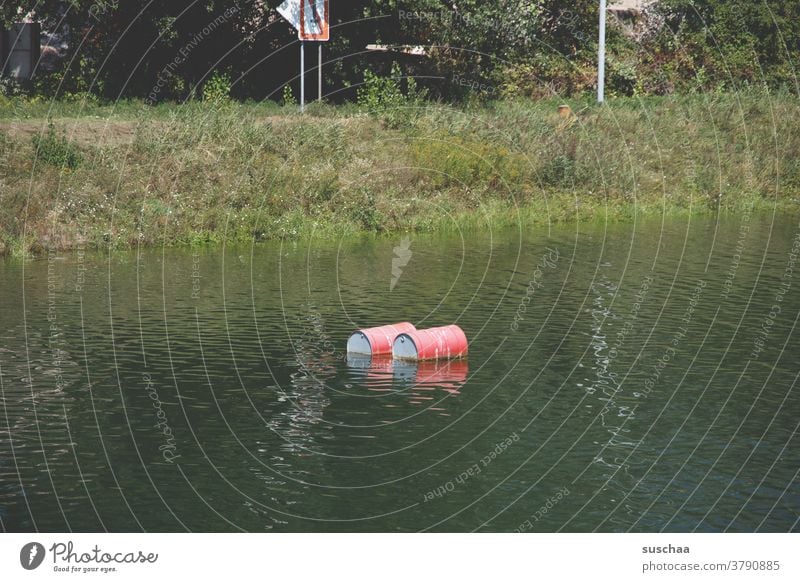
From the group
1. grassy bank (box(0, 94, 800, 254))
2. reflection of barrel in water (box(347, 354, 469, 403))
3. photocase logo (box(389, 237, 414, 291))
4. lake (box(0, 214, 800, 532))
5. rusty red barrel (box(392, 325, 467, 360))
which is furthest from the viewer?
grassy bank (box(0, 94, 800, 254))

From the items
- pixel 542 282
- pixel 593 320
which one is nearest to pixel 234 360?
pixel 593 320

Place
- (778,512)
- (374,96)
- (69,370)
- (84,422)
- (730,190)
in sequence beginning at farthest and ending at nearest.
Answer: (730,190)
(374,96)
(69,370)
(84,422)
(778,512)

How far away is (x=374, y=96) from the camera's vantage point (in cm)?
5544

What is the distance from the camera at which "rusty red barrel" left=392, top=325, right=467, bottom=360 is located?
90.8 ft

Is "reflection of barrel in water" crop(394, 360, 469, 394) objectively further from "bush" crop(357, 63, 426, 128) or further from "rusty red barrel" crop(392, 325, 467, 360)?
"bush" crop(357, 63, 426, 128)

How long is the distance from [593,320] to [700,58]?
43251 mm

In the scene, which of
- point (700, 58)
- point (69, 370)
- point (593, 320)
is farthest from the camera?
point (700, 58)

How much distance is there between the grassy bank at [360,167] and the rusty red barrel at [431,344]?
18.4 meters

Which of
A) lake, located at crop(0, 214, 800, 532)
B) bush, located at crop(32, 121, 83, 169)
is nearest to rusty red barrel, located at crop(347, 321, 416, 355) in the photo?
lake, located at crop(0, 214, 800, 532)

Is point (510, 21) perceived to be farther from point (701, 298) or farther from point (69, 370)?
point (69, 370)
